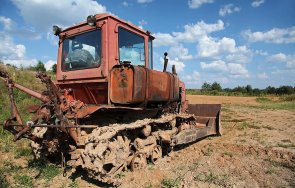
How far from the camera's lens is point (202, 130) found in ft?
30.2

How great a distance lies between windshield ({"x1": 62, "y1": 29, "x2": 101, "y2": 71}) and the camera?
20.2ft

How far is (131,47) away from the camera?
266 inches

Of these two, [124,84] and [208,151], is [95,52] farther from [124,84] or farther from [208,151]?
[208,151]

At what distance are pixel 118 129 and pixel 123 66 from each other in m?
1.18

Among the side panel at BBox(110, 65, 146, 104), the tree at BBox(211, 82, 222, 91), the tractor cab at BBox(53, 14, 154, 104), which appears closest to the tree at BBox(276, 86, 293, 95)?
the tree at BBox(211, 82, 222, 91)

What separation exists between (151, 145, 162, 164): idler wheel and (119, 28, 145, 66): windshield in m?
2.04

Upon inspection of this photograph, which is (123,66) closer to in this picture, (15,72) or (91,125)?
(91,125)

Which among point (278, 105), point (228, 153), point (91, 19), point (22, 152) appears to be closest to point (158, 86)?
point (91, 19)

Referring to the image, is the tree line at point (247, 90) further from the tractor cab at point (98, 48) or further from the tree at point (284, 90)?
the tractor cab at point (98, 48)

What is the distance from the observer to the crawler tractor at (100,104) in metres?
5.43

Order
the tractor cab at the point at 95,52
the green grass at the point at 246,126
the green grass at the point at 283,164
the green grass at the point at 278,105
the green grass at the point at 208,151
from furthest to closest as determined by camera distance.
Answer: the green grass at the point at 278,105 < the green grass at the point at 246,126 < the green grass at the point at 208,151 < the green grass at the point at 283,164 < the tractor cab at the point at 95,52

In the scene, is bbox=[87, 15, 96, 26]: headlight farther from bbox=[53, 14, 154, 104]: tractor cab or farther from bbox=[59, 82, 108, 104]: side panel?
bbox=[59, 82, 108, 104]: side panel

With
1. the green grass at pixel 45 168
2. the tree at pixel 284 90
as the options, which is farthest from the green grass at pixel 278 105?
the green grass at pixel 45 168

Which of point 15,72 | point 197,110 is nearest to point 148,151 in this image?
point 197,110
